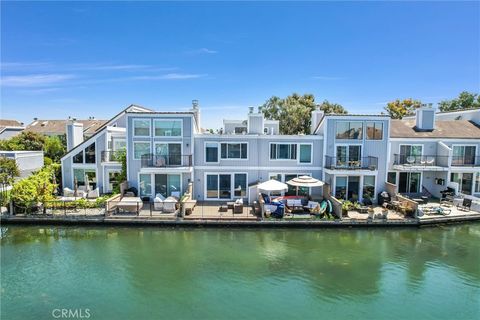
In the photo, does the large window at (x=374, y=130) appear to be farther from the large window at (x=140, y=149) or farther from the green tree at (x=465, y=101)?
the green tree at (x=465, y=101)

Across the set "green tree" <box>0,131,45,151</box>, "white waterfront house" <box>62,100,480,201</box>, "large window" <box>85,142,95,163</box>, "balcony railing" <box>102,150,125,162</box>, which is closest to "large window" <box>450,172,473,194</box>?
"white waterfront house" <box>62,100,480,201</box>

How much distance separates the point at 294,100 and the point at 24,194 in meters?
32.5

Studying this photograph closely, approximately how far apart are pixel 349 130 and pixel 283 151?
4.86 meters

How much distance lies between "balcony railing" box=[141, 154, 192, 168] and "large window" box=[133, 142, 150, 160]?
30 centimetres

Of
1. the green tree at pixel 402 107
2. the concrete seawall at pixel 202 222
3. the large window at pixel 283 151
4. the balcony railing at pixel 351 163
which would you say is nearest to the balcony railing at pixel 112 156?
the concrete seawall at pixel 202 222

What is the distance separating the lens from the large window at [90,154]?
23172mm

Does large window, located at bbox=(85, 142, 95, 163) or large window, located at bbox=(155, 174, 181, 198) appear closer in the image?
large window, located at bbox=(155, 174, 181, 198)

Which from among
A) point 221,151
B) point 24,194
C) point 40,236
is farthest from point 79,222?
point 221,151

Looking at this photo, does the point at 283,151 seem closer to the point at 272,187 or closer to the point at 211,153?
the point at 272,187

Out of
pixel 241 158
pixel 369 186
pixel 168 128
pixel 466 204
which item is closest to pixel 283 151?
pixel 241 158

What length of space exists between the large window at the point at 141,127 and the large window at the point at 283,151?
28.7 ft

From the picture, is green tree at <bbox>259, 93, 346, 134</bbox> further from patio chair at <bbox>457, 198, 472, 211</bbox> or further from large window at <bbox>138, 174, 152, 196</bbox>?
large window at <bbox>138, 174, 152, 196</bbox>

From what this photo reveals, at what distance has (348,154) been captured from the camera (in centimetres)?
2195

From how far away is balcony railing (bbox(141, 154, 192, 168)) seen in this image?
21.1 metres
